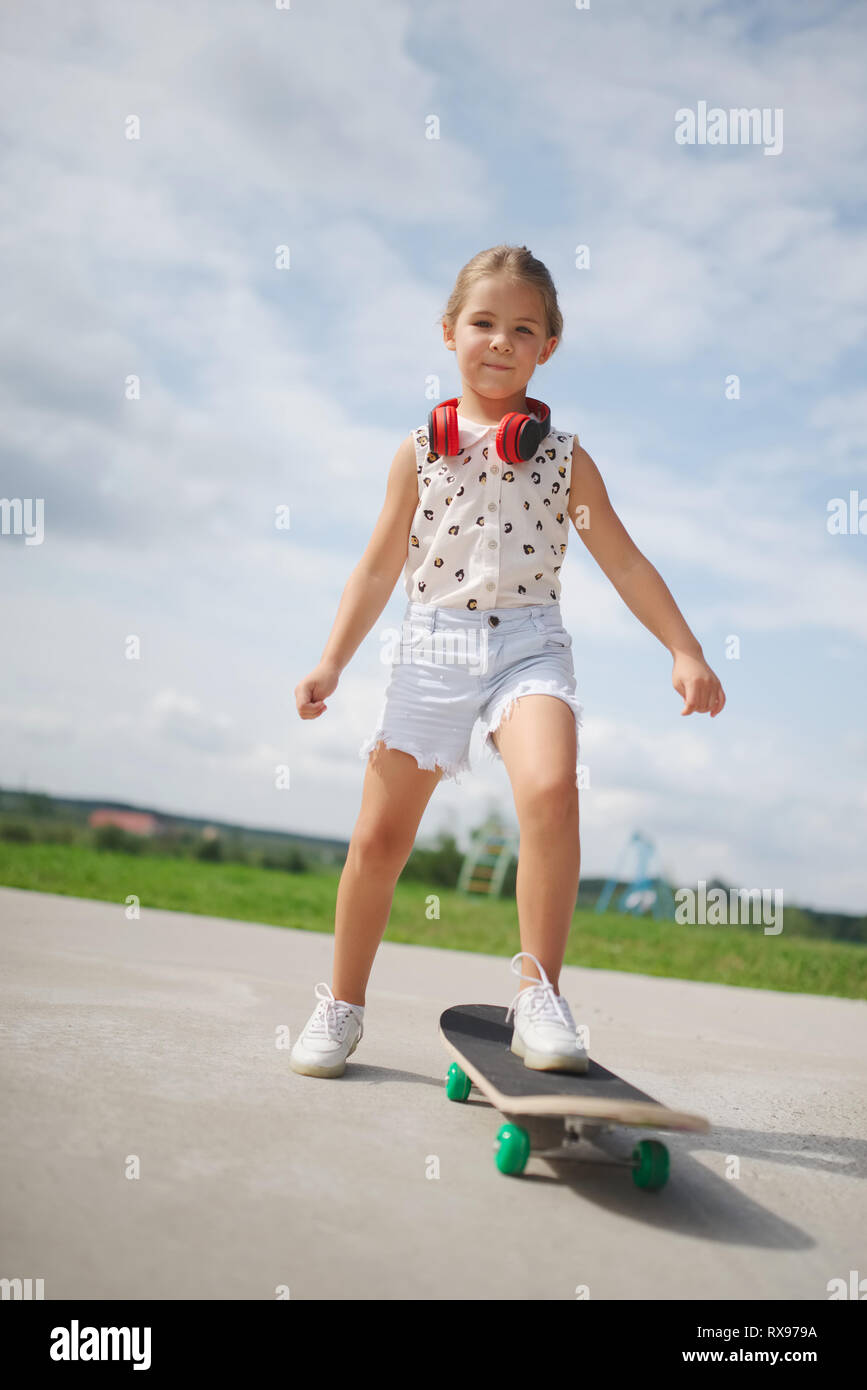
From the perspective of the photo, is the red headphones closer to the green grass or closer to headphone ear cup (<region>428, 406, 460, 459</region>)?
headphone ear cup (<region>428, 406, 460, 459</region>)

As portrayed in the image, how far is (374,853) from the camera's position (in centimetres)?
254

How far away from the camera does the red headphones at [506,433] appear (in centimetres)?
264

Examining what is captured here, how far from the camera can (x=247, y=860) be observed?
14.9 meters

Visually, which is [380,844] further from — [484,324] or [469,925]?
[469,925]

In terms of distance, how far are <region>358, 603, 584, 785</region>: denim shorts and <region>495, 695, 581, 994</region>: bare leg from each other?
24 centimetres

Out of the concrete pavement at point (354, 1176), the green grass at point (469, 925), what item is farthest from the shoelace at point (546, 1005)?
the green grass at point (469, 925)

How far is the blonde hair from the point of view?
2740mm

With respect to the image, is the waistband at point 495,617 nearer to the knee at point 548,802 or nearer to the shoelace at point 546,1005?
the knee at point 548,802

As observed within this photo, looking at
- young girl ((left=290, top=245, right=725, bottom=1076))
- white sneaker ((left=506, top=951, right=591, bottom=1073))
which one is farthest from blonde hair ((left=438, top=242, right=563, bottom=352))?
white sneaker ((left=506, top=951, right=591, bottom=1073))

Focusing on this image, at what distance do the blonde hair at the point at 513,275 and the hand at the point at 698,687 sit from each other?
975mm

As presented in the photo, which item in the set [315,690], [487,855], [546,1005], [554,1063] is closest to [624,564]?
[315,690]
